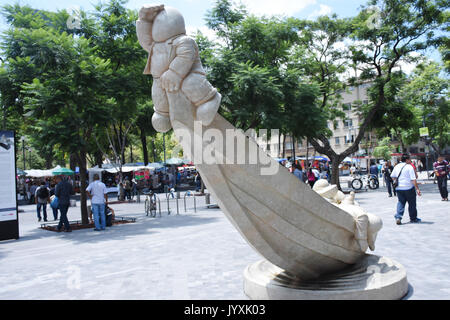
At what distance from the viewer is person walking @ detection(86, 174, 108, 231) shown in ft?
37.2

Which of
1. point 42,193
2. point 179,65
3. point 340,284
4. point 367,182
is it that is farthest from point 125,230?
point 367,182

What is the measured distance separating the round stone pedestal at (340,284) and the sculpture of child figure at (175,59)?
7.25 ft

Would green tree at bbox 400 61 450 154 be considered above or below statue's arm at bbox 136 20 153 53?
above

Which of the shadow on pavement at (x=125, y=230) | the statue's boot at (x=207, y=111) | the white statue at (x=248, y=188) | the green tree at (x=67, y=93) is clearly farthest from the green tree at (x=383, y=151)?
the statue's boot at (x=207, y=111)

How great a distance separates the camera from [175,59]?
358 centimetres

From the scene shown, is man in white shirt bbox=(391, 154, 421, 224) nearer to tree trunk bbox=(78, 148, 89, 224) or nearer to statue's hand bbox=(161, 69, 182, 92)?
statue's hand bbox=(161, 69, 182, 92)

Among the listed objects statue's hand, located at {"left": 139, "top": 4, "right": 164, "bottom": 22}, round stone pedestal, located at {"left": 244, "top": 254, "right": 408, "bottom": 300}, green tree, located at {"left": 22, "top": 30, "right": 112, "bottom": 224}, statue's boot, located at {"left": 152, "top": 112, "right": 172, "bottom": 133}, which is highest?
green tree, located at {"left": 22, "top": 30, "right": 112, "bottom": 224}

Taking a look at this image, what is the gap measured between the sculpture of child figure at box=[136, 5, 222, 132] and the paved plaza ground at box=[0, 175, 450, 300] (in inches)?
104

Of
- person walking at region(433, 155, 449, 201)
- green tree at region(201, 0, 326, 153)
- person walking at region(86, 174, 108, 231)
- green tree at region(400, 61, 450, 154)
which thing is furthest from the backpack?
green tree at region(400, 61, 450, 154)

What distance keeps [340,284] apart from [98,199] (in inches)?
352

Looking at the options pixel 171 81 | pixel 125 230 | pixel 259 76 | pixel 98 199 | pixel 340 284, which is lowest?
pixel 125 230

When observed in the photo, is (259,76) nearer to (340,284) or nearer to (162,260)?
(162,260)

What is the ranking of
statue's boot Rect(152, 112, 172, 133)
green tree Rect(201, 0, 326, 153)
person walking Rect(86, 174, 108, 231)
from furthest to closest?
green tree Rect(201, 0, 326, 153) < person walking Rect(86, 174, 108, 231) < statue's boot Rect(152, 112, 172, 133)
